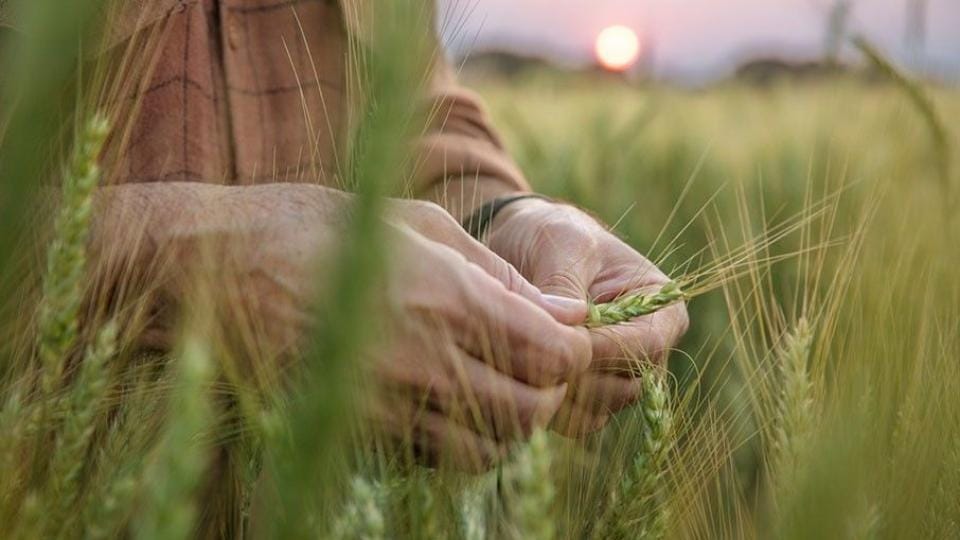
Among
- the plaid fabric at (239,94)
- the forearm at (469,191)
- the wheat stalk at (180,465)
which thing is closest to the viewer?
the wheat stalk at (180,465)

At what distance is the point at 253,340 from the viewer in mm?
600

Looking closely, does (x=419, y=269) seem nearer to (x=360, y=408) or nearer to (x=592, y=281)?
(x=360, y=408)

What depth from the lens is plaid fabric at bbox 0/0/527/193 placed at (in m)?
0.86

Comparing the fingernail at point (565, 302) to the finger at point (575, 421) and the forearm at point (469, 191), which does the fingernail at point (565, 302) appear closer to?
the finger at point (575, 421)

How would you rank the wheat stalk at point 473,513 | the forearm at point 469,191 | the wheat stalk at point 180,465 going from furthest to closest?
the forearm at point 469,191
the wheat stalk at point 473,513
the wheat stalk at point 180,465

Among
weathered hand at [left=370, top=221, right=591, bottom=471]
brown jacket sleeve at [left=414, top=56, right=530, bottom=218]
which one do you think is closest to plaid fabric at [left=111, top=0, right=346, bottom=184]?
brown jacket sleeve at [left=414, top=56, right=530, bottom=218]

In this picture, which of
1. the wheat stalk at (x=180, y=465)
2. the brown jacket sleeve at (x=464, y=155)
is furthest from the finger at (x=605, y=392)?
the wheat stalk at (x=180, y=465)

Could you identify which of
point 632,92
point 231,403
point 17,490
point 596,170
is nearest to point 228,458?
point 231,403

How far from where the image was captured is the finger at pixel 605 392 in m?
0.73

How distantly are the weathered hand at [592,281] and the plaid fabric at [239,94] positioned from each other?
0.10 metres

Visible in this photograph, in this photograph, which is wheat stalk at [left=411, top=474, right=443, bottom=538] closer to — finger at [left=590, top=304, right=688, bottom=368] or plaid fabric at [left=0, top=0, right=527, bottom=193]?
finger at [left=590, top=304, right=688, bottom=368]

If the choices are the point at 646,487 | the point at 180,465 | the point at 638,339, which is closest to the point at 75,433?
the point at 180,465

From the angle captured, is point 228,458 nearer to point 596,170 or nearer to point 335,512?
point 335,512

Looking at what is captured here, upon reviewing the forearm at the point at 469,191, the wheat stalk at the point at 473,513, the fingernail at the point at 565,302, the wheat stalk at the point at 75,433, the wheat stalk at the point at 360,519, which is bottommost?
the wheat stalk at the point at 473,513
